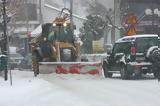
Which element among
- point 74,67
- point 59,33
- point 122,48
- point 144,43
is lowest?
point 74,67

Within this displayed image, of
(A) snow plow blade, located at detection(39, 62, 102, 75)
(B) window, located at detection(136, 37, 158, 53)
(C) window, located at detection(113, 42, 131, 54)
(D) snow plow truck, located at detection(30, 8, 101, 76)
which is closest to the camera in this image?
(B) window, located at detection(136, 37, 158, 53)

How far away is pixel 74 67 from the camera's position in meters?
26.3

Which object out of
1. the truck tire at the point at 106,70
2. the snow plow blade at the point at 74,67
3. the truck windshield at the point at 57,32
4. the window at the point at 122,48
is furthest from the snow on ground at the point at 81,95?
the truck windshield at the point at 57,32

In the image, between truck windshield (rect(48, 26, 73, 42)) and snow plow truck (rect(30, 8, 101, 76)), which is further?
truck windshield (rect(48, 26, 73, 42))

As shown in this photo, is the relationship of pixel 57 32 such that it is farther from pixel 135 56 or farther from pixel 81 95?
pixel 81 95

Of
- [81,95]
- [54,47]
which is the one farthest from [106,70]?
[81,95]

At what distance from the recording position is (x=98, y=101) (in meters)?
15.8

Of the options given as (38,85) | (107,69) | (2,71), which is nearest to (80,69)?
(107,69)

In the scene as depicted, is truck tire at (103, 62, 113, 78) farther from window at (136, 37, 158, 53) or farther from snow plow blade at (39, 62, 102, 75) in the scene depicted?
window at (136, 37, 158, 53)

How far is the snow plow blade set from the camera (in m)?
26.2

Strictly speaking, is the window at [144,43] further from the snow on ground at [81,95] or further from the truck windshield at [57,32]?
the truck windshield at [57,32]

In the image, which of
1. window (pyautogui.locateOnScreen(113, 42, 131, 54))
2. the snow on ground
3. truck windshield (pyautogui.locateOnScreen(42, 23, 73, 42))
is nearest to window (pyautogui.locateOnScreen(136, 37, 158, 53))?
window (pyautogui.locateOnScreen(113, 42, 131, 54))

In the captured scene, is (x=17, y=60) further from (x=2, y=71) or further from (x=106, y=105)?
(x=106, y=105)

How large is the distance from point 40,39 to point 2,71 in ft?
11.2
